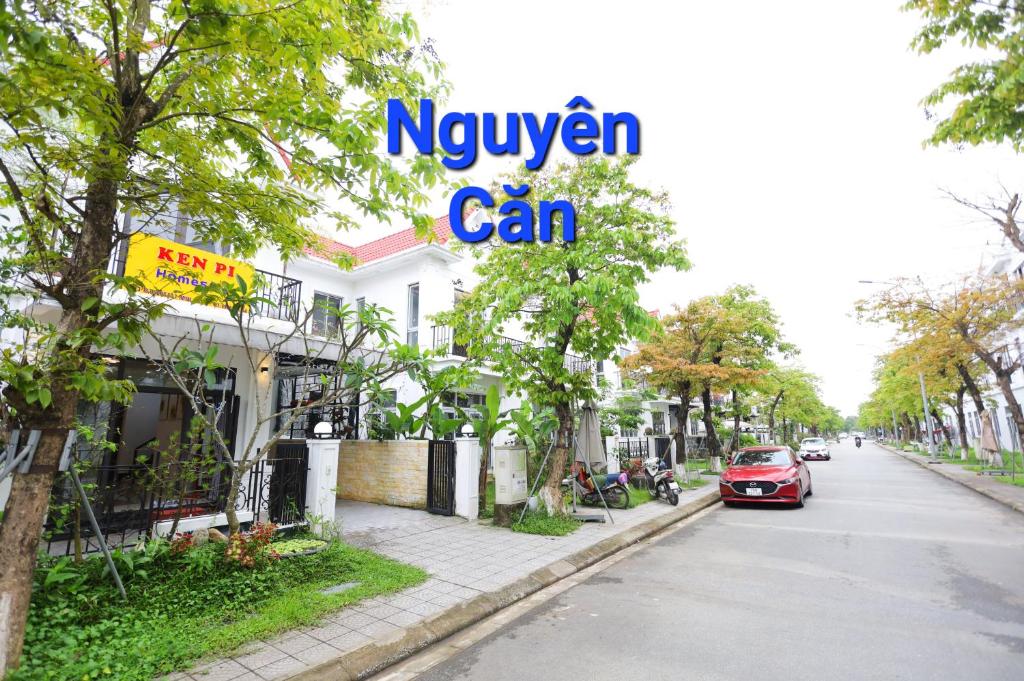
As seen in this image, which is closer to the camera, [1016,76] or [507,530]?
[1016,76]

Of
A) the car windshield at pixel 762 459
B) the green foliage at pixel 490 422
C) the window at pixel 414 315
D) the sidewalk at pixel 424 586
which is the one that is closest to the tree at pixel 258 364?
the sidewalk at pixel 424 586

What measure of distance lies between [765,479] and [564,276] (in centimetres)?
741

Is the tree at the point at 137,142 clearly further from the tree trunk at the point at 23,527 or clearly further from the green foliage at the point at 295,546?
the green foliage at the point at 295,546

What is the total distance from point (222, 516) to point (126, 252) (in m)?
→ 4.56

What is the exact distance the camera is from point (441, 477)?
32.6ft

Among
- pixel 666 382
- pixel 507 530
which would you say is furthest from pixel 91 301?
pixel 666 382

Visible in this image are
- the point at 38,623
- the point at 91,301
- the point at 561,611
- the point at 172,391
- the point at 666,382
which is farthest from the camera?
the point at 666,382

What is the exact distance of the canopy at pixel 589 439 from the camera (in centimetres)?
1009

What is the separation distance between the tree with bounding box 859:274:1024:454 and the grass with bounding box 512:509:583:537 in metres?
14.7

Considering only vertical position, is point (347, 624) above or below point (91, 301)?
below

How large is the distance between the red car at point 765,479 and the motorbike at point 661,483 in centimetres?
134

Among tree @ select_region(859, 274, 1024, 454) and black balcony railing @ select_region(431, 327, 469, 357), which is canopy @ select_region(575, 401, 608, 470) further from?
tree @ select_region(859, 274, 1024, 454)

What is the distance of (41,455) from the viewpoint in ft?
11.2

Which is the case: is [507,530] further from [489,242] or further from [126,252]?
[126,252]
